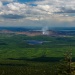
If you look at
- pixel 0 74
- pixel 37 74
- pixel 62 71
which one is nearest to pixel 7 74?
pixel 0 74

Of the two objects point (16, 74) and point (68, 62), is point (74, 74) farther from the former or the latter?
point (16, 74)

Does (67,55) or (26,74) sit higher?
(67,55)

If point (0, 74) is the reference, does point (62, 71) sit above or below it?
above

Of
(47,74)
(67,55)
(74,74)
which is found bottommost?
(47,74)

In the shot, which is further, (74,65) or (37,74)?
(37,74)

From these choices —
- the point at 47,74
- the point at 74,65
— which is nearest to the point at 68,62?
the point at 74,65

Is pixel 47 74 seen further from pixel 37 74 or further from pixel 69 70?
pixel 69 70

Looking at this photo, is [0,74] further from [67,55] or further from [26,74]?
[67,55]

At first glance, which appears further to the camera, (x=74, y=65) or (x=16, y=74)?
(x=16, y=74)
